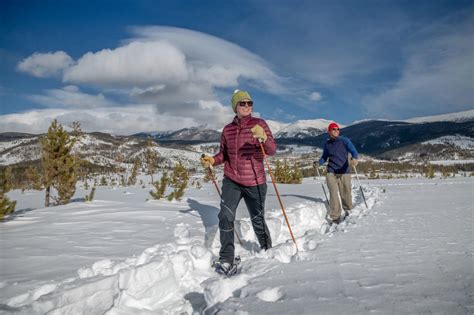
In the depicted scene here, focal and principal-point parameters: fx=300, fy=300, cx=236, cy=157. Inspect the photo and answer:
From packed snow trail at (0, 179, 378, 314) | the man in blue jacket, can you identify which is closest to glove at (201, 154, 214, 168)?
packed snow trail at (0, 179, 378, 314)

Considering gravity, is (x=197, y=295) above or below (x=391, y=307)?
below

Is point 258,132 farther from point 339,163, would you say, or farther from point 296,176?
point 296,176

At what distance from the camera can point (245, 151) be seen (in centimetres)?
404

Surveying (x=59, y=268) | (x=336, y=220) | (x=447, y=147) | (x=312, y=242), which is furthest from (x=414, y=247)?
(x=447, y=147)

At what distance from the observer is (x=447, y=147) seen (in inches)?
7662

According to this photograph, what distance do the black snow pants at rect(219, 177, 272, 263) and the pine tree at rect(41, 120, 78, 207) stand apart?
26.0 ft

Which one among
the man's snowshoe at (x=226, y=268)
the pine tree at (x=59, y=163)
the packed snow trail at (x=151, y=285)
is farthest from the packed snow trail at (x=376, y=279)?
the pine tree at (x=59, y=163)

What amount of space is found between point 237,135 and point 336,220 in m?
3.59

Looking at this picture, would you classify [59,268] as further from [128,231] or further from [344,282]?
[344,282]

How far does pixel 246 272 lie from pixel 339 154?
4.82 meters

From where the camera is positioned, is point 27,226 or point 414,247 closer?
point 414,247

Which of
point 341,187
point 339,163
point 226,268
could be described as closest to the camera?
point 226,268

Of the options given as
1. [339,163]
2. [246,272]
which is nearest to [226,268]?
[246,272]

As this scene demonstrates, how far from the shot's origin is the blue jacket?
707cm
